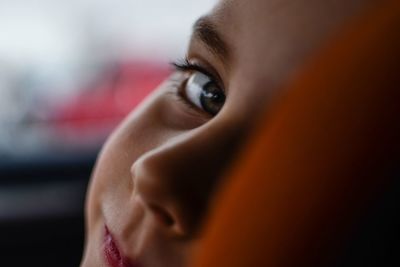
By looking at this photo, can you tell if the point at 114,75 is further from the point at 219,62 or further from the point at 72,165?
the point at 219,62

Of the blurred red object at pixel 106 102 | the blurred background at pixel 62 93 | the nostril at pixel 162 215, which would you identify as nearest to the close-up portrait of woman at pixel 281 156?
the nostril at pixel 162 215

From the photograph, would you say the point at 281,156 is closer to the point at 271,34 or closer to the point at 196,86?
the point at 271,34

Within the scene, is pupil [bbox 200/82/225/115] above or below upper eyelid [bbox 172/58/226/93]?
below

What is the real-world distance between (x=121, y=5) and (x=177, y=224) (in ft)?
3.26

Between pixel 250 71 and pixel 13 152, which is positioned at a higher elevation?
pixel 13 152

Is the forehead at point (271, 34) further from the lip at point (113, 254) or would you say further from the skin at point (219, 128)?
the lip at point (113, 254)

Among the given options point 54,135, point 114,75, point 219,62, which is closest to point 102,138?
point 54,135

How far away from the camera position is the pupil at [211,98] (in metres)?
0.50

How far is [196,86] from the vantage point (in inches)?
22.5

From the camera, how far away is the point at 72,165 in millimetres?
1138

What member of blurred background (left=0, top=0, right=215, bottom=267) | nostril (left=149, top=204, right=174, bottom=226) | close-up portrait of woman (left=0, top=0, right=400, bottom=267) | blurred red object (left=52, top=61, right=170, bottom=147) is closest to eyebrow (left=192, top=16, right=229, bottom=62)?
close-up portrait of woman (left=0, top=0, right=400, bottom=267)

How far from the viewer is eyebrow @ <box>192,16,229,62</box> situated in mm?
450

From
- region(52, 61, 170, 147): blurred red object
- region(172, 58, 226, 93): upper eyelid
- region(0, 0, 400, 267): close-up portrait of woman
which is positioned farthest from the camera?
region(52, 61, 170, 147): blurred red object

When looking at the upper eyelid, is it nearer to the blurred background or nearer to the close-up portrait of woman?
the close-up portrait of woman
